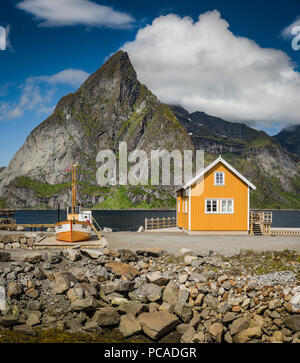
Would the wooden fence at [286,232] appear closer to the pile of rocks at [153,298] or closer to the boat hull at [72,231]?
the pile of rocks at [153,298]

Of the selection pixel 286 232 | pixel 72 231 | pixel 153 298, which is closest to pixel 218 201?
pixel 286 232

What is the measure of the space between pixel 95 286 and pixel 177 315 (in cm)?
459

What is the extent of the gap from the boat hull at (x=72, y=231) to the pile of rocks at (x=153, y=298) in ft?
23.9

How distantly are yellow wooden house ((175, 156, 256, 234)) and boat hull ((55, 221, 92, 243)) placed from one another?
1126 cm

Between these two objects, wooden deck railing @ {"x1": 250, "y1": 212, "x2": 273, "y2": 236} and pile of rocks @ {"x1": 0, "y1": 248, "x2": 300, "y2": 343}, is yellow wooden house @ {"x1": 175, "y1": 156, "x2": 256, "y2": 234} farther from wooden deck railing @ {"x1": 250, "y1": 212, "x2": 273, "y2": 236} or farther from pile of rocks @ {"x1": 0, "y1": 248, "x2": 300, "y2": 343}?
pile of rocks @ {"x1": 0, "y1": 248, "x2": 300, "y2": 343}

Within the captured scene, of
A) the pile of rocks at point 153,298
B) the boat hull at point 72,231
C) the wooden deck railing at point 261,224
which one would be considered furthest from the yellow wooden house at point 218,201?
the pile of rocks at point 153,298

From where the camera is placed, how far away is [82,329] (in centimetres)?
1380

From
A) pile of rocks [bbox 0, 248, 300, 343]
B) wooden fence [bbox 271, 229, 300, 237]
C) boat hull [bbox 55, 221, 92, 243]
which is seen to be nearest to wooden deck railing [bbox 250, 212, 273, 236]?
wooden fence [bbox 271, 229, 300, 237]

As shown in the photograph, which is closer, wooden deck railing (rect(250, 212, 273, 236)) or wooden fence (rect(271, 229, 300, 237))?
wooden deck railing (rect(250, 212, 273, 236))

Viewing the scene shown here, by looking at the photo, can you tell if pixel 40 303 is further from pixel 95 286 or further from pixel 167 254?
pixel 167 254

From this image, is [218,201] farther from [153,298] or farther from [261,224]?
[153,298]

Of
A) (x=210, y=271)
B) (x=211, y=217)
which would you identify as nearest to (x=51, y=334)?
(x=210, y=271)

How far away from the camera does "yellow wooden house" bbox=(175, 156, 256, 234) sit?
34.3 m

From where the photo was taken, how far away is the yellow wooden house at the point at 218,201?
113 feet
